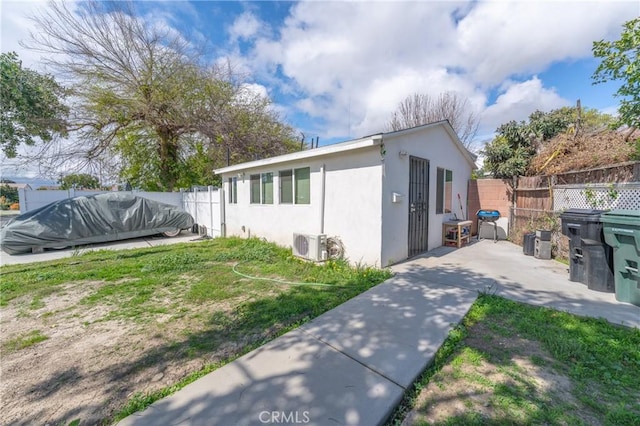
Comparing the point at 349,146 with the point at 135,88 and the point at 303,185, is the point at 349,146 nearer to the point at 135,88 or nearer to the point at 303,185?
the point at 303,185

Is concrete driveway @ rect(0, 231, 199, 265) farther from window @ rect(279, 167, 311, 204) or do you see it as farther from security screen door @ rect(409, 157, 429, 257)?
security screen door @ rect(409, 157, 429, 257)

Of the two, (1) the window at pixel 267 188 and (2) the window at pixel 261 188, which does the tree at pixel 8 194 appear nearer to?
(2) the window at pixel 261 188

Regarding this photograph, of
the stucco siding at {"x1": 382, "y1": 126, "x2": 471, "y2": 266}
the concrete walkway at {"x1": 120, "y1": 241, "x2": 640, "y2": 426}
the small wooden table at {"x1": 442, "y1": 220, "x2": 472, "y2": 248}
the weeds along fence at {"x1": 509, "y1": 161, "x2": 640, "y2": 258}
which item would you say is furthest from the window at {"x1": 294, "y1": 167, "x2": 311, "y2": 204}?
the weeds along fence at {"x1": 509, "y1": 161, "x2": 640, "y2": 258}

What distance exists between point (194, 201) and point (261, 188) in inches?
211

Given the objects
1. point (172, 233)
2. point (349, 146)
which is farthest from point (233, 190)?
point (349, 146)

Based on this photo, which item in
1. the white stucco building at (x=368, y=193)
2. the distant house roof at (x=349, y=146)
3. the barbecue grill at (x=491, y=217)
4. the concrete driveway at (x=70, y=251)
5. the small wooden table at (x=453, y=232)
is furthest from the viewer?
the barbecue grill at (x=491, y=217)

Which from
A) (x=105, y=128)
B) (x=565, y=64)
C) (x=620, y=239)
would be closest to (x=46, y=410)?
(x=620, y=239)

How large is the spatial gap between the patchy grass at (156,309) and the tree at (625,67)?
503cm

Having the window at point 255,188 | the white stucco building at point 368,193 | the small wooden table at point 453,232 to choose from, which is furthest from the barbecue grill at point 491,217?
the window at point 255,188

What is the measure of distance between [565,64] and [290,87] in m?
11.6

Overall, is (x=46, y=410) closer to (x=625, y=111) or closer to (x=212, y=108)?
(x=625, y=111)

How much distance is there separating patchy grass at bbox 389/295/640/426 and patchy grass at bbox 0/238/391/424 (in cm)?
160

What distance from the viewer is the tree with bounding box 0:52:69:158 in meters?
7.02

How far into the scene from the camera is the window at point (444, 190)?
7.10m
